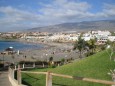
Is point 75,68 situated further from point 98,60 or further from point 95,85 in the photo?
point 95,85

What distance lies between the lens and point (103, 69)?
1430cm

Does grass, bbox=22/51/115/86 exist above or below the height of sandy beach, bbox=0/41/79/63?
above

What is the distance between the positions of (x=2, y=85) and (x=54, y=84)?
3214 millimetres

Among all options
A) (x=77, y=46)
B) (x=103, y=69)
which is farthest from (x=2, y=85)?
(x=77, y=46)

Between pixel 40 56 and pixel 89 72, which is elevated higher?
pixel 89 72

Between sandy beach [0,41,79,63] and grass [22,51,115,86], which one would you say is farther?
sandy beach [0,41,79,63]

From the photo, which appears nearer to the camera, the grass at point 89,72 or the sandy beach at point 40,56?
the grass at point 89,72

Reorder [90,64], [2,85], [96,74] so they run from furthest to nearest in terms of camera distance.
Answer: [90,64] < [2,85] < [96,74]

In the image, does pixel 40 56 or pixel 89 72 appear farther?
pixel 40 56

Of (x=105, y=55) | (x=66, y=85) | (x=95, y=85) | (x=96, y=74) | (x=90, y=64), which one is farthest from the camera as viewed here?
(x=105, y=55)

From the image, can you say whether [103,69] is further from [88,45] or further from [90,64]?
[88,45]

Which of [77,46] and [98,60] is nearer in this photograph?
[98,60]

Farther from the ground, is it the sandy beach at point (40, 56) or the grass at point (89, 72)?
the grass at point (89, 72)

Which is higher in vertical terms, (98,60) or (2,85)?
(98,60)
